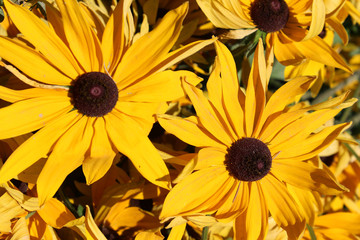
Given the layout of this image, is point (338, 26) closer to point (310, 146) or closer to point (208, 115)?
point (310, 146)

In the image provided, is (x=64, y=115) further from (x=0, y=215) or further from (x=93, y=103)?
(x=0, y=215)

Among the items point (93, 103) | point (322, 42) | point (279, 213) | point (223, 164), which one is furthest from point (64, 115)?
point (322, 42)

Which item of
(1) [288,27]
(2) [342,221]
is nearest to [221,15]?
(1) [288,27]

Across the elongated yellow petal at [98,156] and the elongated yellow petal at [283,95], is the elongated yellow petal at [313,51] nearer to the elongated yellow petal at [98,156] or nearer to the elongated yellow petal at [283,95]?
the elongated yellow petal at [283,95]

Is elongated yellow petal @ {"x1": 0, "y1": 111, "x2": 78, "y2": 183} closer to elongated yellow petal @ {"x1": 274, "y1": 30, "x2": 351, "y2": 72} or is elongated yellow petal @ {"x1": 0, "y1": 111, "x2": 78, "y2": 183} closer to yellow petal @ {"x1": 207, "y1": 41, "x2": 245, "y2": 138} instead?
yellow petal @ {"x1": 207, "y1": 41, "x2": 245, "y2": 138}

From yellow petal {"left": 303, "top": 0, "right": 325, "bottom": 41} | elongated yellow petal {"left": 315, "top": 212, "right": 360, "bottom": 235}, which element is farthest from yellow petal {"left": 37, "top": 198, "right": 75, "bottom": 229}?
elongated yellow petal {"left": 315, "top": 212, "right": 360, "bottom": 235}

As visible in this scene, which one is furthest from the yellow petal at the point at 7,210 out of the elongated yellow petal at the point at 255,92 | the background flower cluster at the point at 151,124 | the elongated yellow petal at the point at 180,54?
the elongated yellow petal at the point at 255,92
